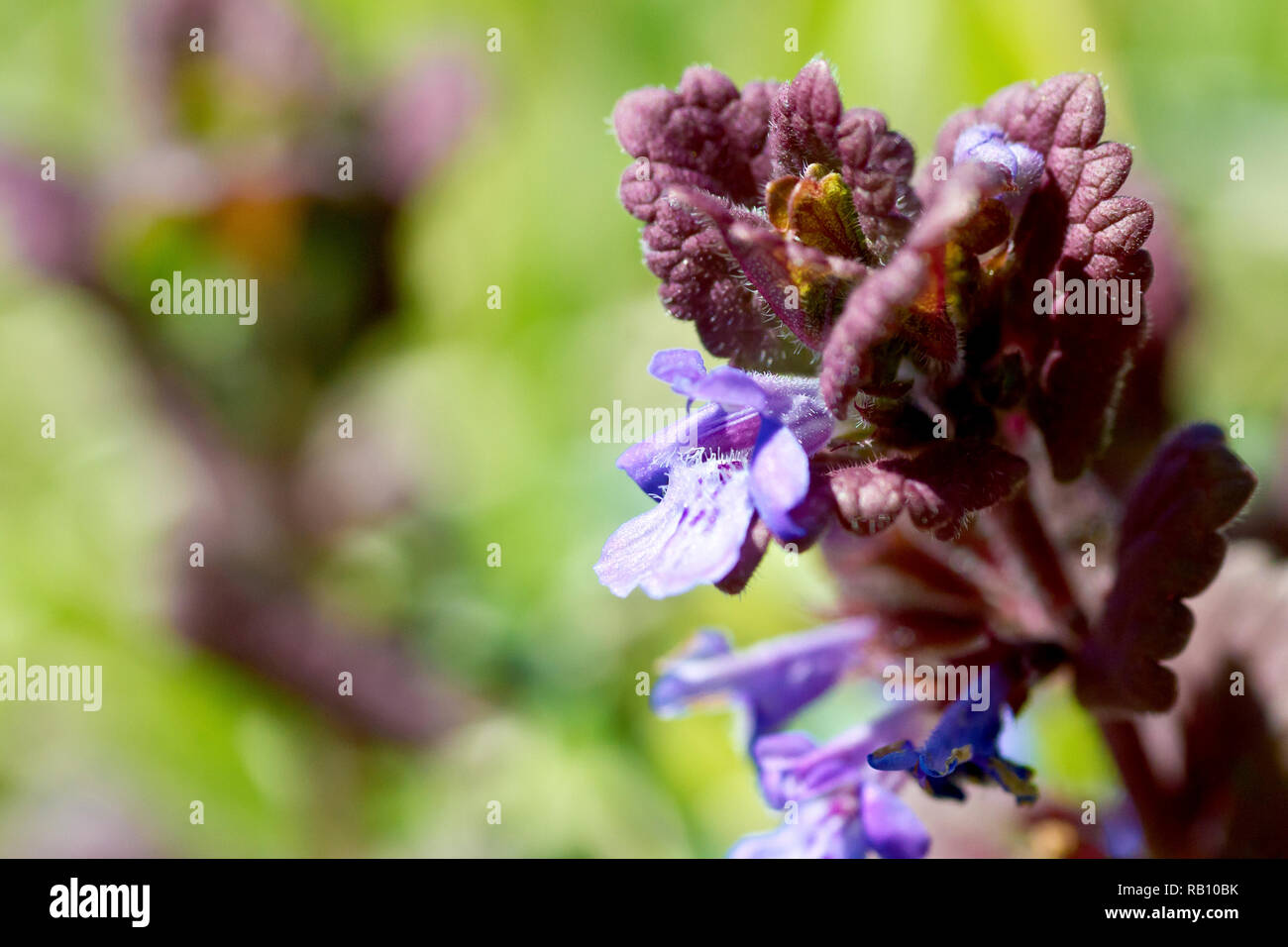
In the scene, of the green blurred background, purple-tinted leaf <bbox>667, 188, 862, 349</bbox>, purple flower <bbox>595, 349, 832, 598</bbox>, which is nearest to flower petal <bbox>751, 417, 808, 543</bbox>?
purple flower <bbox>595, 349, 832, 598</bbox>

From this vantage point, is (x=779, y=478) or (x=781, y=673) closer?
(x=779, y=478)

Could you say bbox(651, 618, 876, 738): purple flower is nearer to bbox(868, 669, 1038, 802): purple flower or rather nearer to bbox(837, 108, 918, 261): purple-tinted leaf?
bbox(868, 669, 1038, 802): purple flower

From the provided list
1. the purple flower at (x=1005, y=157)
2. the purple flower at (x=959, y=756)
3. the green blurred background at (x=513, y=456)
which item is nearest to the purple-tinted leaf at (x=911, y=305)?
the purple flower at (x=1005, y=157)

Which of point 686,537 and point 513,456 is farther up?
point 513,456

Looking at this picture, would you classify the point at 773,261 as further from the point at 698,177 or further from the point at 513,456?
the point at 513,456

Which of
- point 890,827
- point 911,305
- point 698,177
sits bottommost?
point 890,827

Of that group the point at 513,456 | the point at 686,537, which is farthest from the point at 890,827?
the point at 513,456
